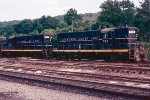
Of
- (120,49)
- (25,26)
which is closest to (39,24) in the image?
(25,26)

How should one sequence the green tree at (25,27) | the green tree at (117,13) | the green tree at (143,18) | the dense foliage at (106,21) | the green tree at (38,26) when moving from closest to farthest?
the green tree at (143,18), the dense foliage at (106,21), the green tree at (117,13), the green tree at (38,26), the green tree at (25,27)

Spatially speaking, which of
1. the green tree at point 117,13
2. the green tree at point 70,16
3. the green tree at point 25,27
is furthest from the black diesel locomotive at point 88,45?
the green tree at point 25,27

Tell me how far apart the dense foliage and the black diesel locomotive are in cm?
1117

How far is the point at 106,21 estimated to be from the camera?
59781 mm

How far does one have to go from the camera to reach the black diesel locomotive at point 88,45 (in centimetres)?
2366

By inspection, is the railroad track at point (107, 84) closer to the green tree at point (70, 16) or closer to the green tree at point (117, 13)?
the green tree at point (117, 13)

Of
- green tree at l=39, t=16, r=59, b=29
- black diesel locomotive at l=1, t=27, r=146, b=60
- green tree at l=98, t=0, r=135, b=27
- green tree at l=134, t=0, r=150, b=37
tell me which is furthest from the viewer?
green tree at l=39, t=16, r=59, b=29

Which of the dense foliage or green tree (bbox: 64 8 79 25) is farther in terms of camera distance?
green tree (bbox: 64 8 79 25)

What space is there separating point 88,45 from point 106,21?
33585 millimetres

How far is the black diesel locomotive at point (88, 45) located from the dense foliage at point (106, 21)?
11.2 meters

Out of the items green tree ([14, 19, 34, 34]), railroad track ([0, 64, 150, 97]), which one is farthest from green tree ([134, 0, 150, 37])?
railroad track ([0, 64, 150, 97])

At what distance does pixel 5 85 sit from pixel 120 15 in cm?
4871

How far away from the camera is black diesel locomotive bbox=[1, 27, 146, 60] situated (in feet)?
77.6

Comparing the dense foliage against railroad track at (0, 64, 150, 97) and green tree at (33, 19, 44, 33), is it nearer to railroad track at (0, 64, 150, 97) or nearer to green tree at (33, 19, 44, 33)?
green tree at (33, 19, 44, 33)
